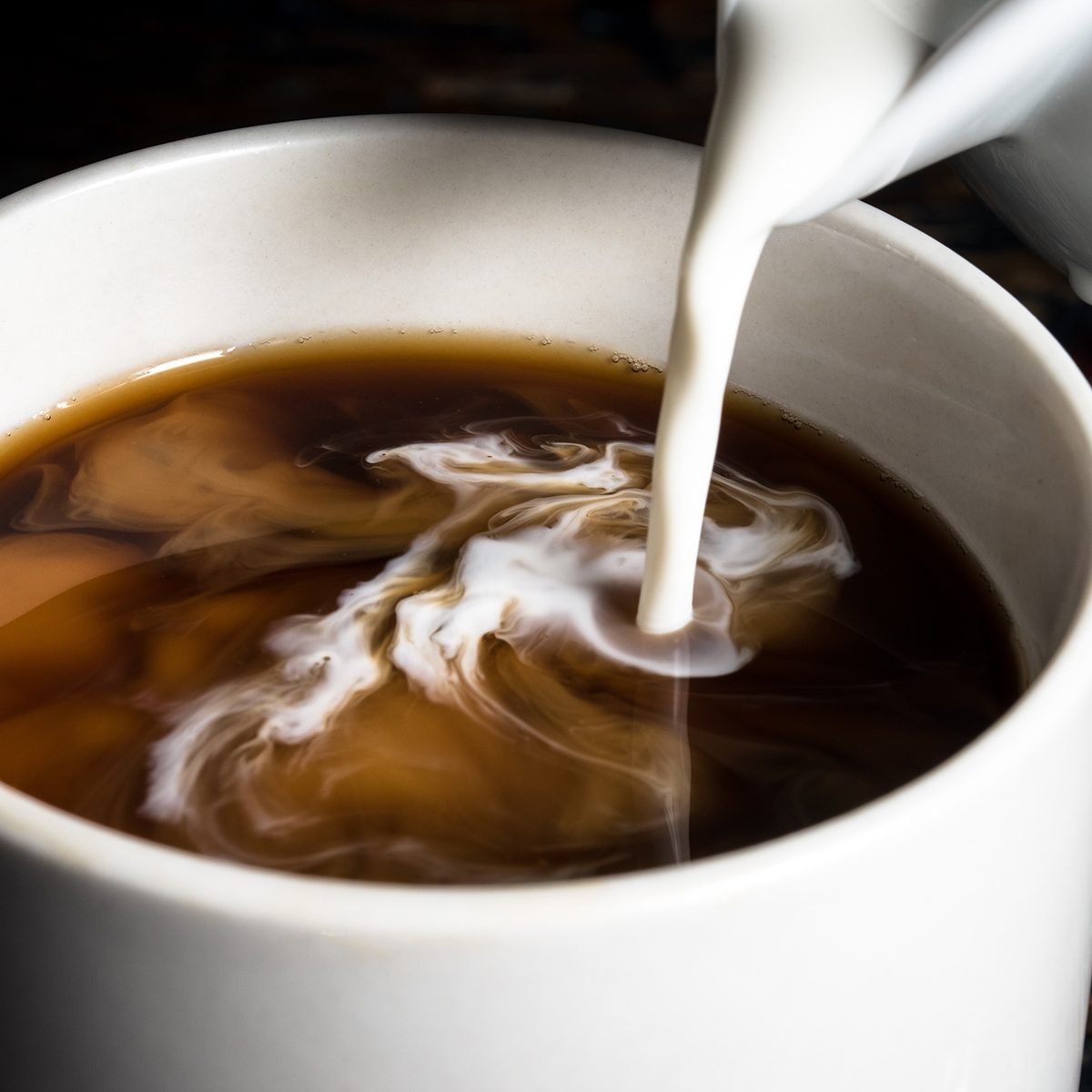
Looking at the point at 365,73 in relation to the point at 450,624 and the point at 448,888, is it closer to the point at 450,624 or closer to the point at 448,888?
the point at 450,624

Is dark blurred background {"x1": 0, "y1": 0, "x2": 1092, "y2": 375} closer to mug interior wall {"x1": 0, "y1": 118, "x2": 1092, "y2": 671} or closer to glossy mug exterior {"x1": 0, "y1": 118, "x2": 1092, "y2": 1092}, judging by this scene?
mug interior wall {"x1": 0, "y1": 118, "x2": 1092, "y2": 671}

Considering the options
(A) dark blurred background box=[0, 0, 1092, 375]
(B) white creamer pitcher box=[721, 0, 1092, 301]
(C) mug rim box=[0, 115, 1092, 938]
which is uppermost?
(A) dark blurred background box=[0, 0, 1092, 375]

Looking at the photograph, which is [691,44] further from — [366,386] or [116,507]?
[116,507]

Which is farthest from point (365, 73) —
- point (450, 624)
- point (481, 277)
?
point (450, 624)

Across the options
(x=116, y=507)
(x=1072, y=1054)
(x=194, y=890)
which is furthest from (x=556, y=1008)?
(x=116, y=507)

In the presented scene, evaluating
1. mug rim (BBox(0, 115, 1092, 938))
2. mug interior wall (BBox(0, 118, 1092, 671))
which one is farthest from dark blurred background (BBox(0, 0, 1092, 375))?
mug rim (BBox(0, 115, 1092, 938))
